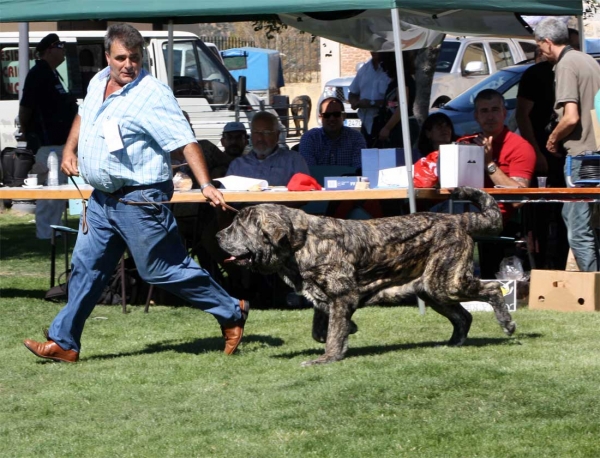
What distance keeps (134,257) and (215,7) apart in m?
2.36

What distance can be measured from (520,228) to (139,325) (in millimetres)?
3384

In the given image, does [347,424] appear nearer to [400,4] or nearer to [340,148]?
[400,4]

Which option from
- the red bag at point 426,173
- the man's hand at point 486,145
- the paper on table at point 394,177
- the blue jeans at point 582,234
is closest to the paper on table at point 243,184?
the paper on table at point 394,177

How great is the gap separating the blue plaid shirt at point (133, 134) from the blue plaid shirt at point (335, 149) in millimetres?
4336

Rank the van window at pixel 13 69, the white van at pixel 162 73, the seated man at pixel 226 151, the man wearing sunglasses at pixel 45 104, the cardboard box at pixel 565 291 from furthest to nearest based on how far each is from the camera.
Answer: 1. the van window at pixel 13 69
2. the white van at pixel 162 73
3. the man wearing sunglasses at pixel 45 104
4. the seated man at pixel 226 151
5. the cardboard box at pixel 565 291

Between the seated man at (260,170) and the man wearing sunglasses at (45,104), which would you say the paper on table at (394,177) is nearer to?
the seated man at (260,170)

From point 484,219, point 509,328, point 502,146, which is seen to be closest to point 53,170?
point 502,146

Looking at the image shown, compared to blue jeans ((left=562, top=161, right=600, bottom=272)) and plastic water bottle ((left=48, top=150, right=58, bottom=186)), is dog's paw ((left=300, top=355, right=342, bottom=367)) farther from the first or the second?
plastic water bottle ((left=48, top=150, right=58, bottom=186))

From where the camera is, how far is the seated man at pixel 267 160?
31.1 feet

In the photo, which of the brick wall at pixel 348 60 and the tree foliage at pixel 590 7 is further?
the brick wall at pixel 348 60

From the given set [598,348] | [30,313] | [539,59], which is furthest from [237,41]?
[598,348]

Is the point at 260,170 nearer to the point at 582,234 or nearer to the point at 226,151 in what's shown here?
the point at 226,151

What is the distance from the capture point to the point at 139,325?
8383 millimetres

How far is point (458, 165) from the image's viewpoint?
27.3 ft
